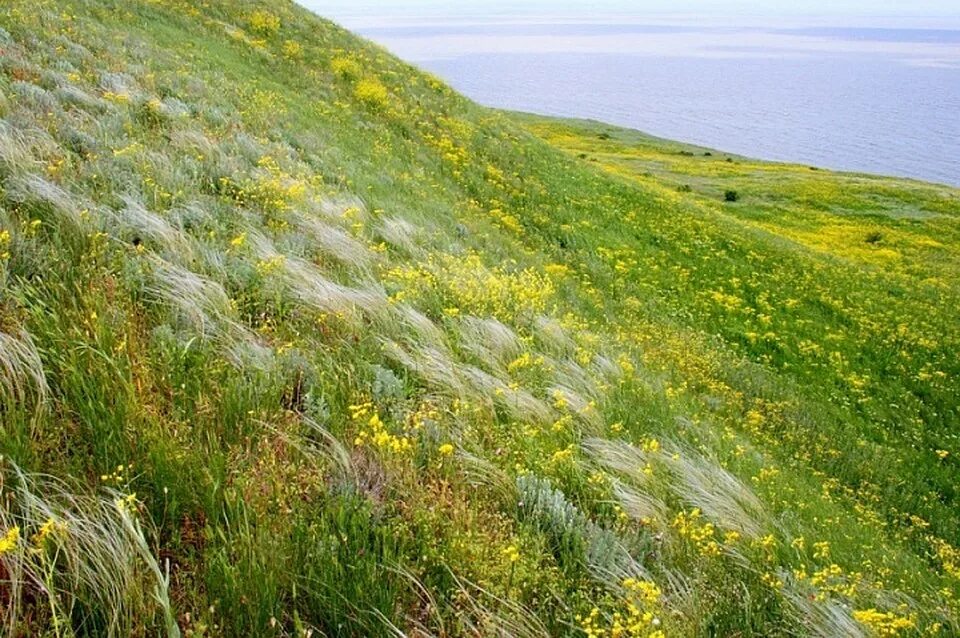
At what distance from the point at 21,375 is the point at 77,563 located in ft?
4.45

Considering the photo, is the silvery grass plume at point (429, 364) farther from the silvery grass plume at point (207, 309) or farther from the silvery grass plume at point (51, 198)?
the silvery grass plume at point (51, 198)

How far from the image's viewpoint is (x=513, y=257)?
1327cm

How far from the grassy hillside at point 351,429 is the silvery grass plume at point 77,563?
2cm

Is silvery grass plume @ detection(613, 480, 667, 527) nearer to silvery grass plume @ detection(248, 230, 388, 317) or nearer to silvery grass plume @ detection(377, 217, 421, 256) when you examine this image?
silvery grass plume @ detection(248, 230, 388, 317)

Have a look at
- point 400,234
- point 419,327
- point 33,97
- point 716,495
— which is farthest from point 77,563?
point 33,97

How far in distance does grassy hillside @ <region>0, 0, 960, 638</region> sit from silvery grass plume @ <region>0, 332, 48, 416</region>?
0.02 metres

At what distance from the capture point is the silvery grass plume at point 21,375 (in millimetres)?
3014

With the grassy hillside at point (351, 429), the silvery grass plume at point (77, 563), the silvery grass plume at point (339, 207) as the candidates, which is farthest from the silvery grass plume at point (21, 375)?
the silvery grass plume at point (339, 207)

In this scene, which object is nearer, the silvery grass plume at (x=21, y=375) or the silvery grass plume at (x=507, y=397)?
the silvery grass plume at (x=21, y=375)

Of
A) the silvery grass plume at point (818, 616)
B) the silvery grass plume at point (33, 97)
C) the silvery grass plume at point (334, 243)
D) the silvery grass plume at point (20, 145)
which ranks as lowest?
the silvery grass plume at point (818, 616)

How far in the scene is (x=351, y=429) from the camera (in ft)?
12.5

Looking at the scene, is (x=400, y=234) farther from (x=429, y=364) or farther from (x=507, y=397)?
(x=507, y=397)

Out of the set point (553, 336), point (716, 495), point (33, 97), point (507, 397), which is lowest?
point (716, 495)

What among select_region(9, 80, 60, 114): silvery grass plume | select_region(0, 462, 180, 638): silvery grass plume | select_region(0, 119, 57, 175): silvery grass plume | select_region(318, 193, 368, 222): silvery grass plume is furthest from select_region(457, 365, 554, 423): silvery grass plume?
select_region(9, 80, 60, 114): silvery grass plume
